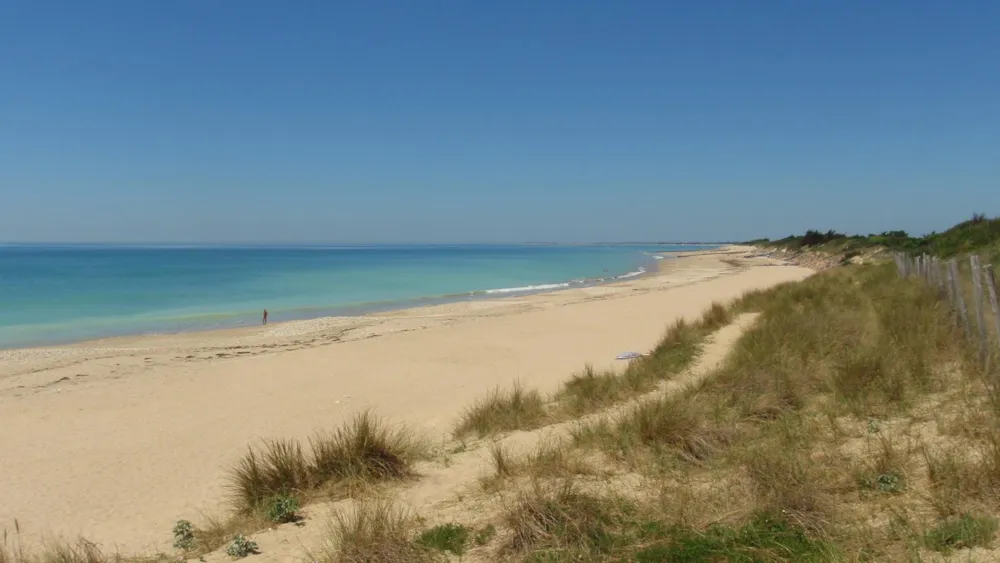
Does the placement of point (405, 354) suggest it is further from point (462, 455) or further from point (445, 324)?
point (462, 455)

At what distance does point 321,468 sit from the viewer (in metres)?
5.89

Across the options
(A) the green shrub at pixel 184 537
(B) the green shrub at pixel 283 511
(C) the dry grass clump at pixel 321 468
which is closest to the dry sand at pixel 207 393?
(A) the green shrub at pixel 184 537

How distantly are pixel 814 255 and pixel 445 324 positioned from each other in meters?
47.0

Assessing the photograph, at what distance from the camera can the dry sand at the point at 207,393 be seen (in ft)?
22.8

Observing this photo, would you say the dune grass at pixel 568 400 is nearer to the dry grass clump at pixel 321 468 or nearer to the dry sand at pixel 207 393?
the dry sand at pixel 207 393

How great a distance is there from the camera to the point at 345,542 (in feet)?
12.8

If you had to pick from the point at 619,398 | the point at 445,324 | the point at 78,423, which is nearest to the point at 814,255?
the point at 445,324

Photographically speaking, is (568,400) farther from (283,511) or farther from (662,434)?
(283,511)

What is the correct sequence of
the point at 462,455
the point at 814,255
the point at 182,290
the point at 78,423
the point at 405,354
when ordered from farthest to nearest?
the point at 814,255 → the point at 182,290 → the point at 405,354 → the point at 78,423 → the point at 462,455

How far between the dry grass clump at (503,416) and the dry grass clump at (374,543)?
3.39 m

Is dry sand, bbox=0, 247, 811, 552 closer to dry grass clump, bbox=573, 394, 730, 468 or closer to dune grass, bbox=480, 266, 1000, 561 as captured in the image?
dry grass clump, bbox=573, 394, 730, 468

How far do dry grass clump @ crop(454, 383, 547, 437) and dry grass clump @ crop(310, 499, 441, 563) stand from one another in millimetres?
3391

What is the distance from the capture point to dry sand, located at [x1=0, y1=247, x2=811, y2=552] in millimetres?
6941

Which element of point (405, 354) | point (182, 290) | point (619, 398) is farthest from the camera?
point (182, 290)
